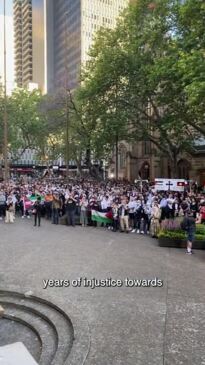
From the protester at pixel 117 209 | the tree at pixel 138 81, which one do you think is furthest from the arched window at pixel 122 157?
the protester at pixel 117 209

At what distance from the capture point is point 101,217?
21281mm

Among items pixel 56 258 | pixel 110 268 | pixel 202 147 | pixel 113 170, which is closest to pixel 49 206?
pixel 56 258

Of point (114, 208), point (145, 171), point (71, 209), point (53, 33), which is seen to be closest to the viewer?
point (114, 208)

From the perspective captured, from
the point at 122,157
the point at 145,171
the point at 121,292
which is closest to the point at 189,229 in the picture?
the point at 121,292

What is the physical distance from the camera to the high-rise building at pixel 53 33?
421 feet

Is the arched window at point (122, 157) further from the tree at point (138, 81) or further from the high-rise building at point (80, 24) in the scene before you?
the high-rise building at point (80, 24)

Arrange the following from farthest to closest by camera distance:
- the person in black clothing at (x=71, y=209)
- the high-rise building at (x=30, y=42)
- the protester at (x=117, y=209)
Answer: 1. the high-rise building at (x=30, y=42)
2. the person in black clothing at (x=71, y=209)
3. the protester at (x=117, y=209)

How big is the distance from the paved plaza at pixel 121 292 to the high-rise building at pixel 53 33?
101 meters

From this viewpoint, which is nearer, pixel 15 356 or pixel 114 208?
pixel 15 356

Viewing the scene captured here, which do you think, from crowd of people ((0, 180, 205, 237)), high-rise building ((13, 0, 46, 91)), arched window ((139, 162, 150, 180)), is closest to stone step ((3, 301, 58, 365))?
crowd of people ((0, 180, 205, 237))

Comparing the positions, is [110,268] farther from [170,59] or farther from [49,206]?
[170,59]

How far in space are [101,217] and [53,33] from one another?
14106cm

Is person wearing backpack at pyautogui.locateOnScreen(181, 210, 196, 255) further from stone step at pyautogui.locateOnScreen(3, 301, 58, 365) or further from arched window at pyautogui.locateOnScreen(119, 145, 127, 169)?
arched window at pyautogui.locateOnScreen(119, 145, 127, 169)

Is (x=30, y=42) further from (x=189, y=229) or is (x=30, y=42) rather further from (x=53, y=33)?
(x=189, y=229)
